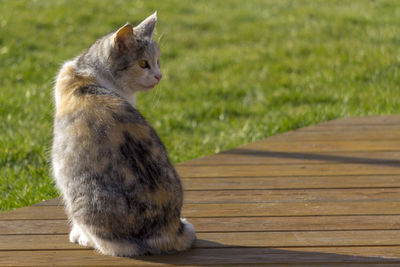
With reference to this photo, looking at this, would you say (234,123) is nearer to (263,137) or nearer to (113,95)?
(263,137)

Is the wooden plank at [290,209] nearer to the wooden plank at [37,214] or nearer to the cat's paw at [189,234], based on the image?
the cat's paw at [189,234]

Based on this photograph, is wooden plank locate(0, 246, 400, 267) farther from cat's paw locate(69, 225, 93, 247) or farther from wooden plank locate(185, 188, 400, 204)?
wooden plank locate(185, 188, 400, 204)

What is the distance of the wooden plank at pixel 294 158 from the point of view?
4.50 meters

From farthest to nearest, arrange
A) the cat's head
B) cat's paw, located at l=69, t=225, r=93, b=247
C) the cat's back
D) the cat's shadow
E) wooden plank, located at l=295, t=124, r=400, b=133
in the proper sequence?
wooden plank, located at l=295, t=124, r=400, b=133
the cat's head
cat's paw, located at l=69, t=225, r=93, b=247
the cat's shadow
the cat's back

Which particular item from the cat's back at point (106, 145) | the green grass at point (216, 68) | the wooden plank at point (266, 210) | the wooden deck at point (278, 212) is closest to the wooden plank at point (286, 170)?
the wooden deck at point (278, 212)

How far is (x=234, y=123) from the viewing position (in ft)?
20.7

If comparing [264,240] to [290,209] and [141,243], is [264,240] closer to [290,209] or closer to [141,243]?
[290,209]

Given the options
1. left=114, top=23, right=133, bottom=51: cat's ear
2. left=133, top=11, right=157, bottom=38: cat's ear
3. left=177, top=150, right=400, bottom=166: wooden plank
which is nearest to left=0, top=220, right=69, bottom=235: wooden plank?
left=114, top=23, right=133, bottom=51: cat's ear

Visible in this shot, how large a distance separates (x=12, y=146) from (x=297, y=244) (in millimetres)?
3089

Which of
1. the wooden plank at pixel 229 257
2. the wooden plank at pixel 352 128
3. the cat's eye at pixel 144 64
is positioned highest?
the cat's eye at pixel 144 64

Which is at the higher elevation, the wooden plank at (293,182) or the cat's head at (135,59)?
the cat's head at (135,59)

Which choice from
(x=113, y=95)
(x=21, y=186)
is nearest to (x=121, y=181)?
(x=113, y=95)

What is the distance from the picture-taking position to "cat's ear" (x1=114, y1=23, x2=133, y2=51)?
10.4ft

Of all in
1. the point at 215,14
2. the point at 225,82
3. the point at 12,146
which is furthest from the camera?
the point at 215,14
